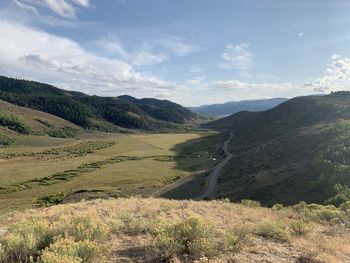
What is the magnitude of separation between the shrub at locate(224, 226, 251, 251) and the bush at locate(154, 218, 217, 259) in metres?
0.44

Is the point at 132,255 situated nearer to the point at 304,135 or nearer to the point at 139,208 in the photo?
the point at 139,208

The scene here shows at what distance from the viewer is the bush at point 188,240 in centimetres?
1062

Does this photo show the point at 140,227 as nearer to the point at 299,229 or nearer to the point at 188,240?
the point at 188,240

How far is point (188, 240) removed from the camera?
1153 centimetres

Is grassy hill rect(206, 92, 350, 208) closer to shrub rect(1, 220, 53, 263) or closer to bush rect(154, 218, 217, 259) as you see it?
bush rect(154, 218, 217, 259)

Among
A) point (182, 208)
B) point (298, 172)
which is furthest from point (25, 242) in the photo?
point (298, 172)

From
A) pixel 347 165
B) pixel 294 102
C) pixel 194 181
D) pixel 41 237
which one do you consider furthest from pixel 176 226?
pixel 294 102

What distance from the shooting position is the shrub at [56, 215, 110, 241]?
11414 mm

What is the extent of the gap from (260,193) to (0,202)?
4143 centimetres

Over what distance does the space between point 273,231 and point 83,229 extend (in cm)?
723

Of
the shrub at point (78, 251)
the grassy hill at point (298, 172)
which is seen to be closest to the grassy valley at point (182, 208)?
the shrub at point (78, 251)

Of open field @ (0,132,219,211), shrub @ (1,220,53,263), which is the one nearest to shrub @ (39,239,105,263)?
shrub @ (1,220,53,263)

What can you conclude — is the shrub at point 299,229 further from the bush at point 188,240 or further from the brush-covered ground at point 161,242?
the bush at point 188,240

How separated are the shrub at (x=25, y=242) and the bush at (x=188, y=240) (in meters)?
3.32
